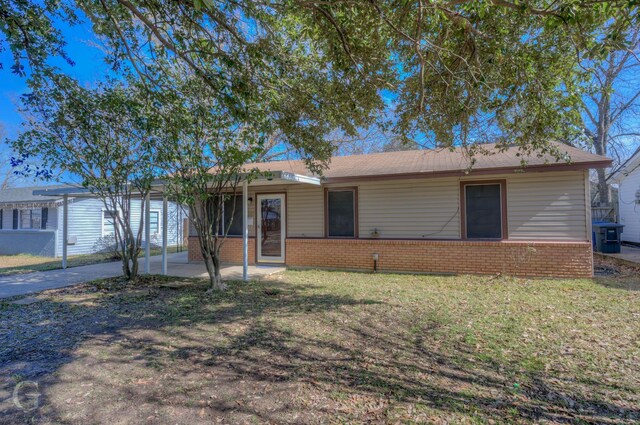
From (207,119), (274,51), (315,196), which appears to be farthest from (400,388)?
(315,196)

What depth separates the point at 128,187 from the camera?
840 centimetres

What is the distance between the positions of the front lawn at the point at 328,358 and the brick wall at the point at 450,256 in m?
1.32

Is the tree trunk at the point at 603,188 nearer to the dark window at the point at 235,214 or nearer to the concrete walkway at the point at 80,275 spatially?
the concrete walkway at the point at 80,275

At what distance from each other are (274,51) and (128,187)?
512 centimetres

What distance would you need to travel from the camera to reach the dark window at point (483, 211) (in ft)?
28.5

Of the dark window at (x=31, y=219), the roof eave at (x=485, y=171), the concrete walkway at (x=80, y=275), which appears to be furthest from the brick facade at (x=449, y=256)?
the dark window at (x=31, y=219)

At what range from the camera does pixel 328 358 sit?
3.80 m

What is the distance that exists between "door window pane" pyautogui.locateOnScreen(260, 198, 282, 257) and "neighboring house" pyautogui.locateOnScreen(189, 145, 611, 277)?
0.10ft

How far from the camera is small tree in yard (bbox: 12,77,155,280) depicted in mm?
6793

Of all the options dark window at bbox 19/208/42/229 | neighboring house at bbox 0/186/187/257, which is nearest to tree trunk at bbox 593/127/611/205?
neighboring house at bbox 0/186/187/257

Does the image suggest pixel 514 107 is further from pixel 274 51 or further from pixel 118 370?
pixel 118 370

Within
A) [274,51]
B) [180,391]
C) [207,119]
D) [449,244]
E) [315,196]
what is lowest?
[180,391]

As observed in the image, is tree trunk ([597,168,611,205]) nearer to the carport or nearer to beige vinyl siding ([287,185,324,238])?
beige vinyl siding ([287,185,324,238])

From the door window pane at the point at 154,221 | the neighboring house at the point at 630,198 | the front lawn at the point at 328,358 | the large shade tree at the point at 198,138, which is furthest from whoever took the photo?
the door window pane at the point at 154,221
